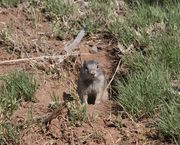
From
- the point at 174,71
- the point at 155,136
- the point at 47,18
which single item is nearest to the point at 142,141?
the point at 155,136

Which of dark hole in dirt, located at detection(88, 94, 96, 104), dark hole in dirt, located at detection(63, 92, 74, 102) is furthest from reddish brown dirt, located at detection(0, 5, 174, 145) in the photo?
dark hole in dirt, located at detection(88, 94, 96, 104)

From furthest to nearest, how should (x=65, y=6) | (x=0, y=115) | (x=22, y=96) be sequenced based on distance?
(x=65, y=6) → (x=22, y=96) → (x=0, y=115)

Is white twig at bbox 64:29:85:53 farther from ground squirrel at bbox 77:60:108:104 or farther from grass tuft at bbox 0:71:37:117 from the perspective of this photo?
grass tuft at bbox 0:71:37:117

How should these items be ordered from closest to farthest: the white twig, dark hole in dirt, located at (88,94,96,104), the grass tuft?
the grass tuft, dark hole in dirt, located at (88,94,96,104), the white twig

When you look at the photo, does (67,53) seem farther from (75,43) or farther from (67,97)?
(67,97)

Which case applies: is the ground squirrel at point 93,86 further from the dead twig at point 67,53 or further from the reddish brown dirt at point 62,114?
the dead twig at point 67,53

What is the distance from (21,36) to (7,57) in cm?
41

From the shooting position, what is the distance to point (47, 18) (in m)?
7.90

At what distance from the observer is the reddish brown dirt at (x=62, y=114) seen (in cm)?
507

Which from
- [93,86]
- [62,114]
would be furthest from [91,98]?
[62,114]

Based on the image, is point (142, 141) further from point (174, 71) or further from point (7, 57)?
point (7, 57)

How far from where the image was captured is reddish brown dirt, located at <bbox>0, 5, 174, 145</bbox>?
5.07m

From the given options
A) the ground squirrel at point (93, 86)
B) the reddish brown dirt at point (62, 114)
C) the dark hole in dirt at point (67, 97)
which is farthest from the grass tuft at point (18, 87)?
the ground squirrel at point (93, 86)

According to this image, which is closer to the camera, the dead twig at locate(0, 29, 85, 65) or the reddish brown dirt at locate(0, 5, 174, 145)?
the reddish brown dirt at locate(0, 5, 174, 145)
